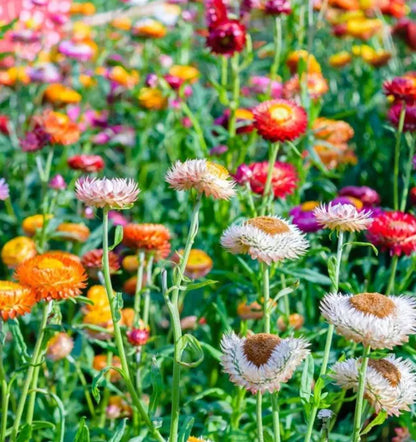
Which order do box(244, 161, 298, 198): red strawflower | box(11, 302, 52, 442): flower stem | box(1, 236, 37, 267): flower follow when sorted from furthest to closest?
box(1, 236, 37, 267): flower, box(244, 161, 298, 198): red strawflower, box(11, 302, 52, 442): flower stem

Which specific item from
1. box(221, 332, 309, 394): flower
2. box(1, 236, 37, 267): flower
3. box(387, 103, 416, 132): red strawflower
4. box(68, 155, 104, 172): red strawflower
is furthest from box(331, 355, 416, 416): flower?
box(68, 155, 104, 172): red strawflower

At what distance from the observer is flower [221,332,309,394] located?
145 centimetres

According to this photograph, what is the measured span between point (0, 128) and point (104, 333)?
2.08 m

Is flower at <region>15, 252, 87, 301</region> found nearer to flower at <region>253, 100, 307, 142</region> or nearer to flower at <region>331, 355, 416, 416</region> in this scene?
flower at <region>331, 355, 416, 416</region>

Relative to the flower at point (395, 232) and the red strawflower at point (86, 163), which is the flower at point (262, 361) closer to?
the flower at point (395, 232)

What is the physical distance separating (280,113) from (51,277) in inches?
35.6

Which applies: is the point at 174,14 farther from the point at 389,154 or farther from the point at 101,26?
the point at 389,154

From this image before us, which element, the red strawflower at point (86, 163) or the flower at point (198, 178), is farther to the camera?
the red strawflower at point (86, 163)

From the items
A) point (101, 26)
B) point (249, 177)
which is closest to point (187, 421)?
point (249, 177)

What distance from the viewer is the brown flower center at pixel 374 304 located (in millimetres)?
1394

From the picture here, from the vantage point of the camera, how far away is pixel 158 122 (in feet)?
13.5

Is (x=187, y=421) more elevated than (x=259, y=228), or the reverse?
(x=259, y=228)

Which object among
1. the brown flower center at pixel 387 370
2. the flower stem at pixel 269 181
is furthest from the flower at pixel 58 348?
the brown flower center at pixel 387 370

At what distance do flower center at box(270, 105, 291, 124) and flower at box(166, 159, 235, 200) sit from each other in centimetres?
76
